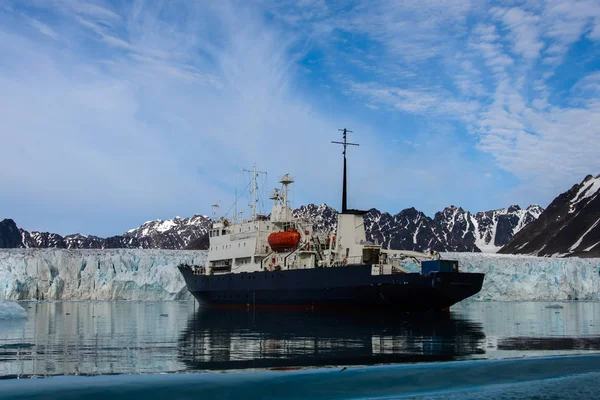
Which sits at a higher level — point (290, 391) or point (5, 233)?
point (5, 233)

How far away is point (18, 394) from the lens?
710 cm

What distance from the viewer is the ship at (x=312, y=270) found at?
26984 millimetres

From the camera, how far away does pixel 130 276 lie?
4550cm

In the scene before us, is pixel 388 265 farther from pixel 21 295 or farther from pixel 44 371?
pixel 21 295

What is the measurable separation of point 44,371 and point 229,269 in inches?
1209

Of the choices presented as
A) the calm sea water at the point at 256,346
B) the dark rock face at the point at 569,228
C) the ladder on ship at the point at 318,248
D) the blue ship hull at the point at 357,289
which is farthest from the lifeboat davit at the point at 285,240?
the dark rock face at the point at 569,228

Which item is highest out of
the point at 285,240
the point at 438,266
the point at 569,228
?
the point at 569,228

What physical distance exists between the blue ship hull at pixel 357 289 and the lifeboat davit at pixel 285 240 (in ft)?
6.30

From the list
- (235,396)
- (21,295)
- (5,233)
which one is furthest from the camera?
(5,233)

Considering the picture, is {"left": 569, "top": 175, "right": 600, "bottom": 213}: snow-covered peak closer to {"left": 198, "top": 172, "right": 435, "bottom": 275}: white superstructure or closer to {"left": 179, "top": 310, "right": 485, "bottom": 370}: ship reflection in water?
{"left": 198, "top": 172, "right": 435, "bottom": 275}: white superstructure

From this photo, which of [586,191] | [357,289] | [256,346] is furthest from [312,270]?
[586,191]

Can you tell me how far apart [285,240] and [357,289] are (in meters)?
7.27

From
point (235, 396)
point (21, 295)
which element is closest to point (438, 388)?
point (235, 396)

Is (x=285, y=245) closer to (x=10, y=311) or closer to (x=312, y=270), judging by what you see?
(x=312, y=270)
